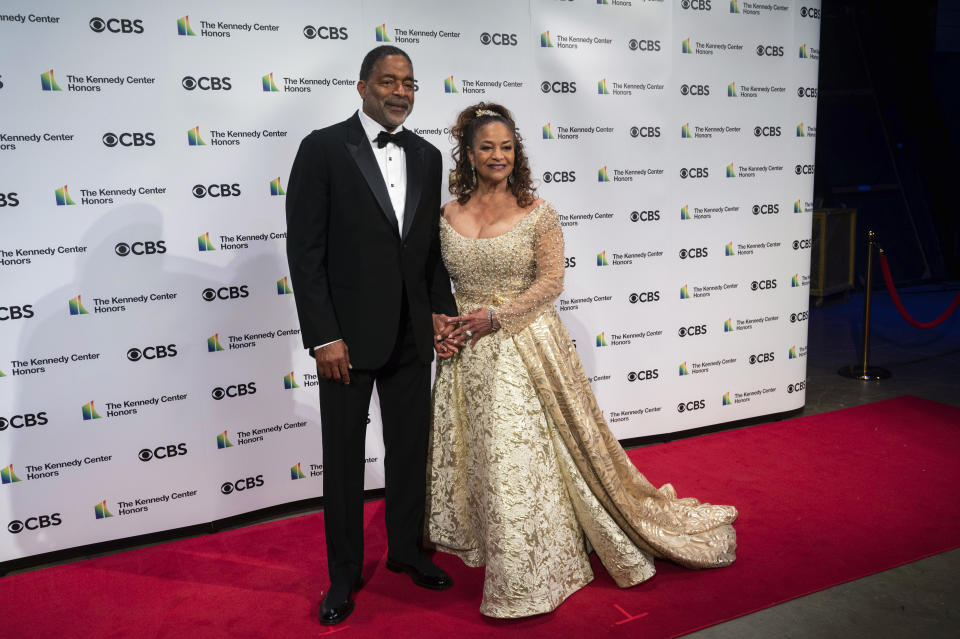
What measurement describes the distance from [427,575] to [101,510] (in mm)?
1675

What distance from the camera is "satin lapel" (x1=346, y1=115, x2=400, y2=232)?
2.61 metres

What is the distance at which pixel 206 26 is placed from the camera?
337 centimetres

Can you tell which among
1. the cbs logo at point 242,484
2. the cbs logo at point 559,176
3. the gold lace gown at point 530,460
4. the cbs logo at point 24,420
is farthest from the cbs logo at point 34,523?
the cbs logo at point 559,176

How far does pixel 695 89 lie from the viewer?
4469 mm

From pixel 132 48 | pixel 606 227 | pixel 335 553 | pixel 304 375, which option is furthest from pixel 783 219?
pixel 132 48

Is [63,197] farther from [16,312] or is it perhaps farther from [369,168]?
[369,168]

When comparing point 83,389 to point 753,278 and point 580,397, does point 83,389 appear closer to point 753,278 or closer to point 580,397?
point 580,397

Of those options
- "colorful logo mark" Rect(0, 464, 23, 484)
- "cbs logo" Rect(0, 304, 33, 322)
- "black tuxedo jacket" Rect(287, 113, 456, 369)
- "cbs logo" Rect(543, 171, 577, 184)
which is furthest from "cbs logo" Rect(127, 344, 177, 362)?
"cbs logo" Rect(543, 171, 577, 184)

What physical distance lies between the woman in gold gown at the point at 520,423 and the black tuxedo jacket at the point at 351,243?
0.24 m

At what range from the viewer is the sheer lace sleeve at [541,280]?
279cm

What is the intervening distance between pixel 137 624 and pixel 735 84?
4376 mm

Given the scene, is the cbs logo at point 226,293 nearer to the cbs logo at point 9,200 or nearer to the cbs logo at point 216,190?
the cbs logo at point 216,190

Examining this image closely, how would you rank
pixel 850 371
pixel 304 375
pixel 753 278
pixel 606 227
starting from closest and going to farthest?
pixel 304 375 < pixel 606 227 < pixel 753 278 < pixel 850 371

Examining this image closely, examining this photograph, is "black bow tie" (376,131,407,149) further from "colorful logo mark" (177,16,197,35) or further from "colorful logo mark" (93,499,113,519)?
"colorful logo mark" (93,499,113,519)
